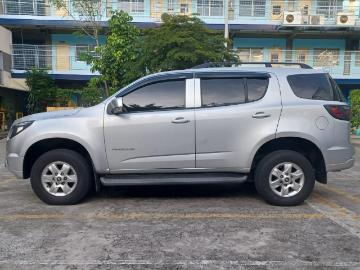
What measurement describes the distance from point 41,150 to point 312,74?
423 centimetres

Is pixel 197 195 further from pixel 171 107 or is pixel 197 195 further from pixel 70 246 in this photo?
pixel 70 246

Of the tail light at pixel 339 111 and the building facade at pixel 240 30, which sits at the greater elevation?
the building facade at pixel 240 30

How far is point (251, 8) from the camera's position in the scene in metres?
25.2

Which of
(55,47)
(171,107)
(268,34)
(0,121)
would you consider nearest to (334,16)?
(268,34)

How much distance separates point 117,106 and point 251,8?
21.9 metres

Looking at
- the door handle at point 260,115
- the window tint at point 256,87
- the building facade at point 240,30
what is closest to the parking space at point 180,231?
the door handle at point 260,115

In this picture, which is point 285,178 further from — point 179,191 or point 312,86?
point 179,191

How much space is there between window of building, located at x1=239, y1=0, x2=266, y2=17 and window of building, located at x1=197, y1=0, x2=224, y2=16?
1.41m

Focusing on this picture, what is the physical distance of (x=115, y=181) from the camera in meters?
5.60

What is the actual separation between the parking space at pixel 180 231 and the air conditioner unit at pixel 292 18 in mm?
19635

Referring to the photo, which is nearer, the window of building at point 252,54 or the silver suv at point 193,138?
the silver suv at point 193,138

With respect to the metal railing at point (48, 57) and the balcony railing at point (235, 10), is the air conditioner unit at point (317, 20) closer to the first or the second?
the balcony railing at point (235, 10)

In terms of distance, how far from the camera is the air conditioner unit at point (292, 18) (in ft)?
78.6

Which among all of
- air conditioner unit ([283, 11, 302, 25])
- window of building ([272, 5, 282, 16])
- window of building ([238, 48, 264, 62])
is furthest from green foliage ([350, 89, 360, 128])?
window of building ([272, 5, 282, 16])
